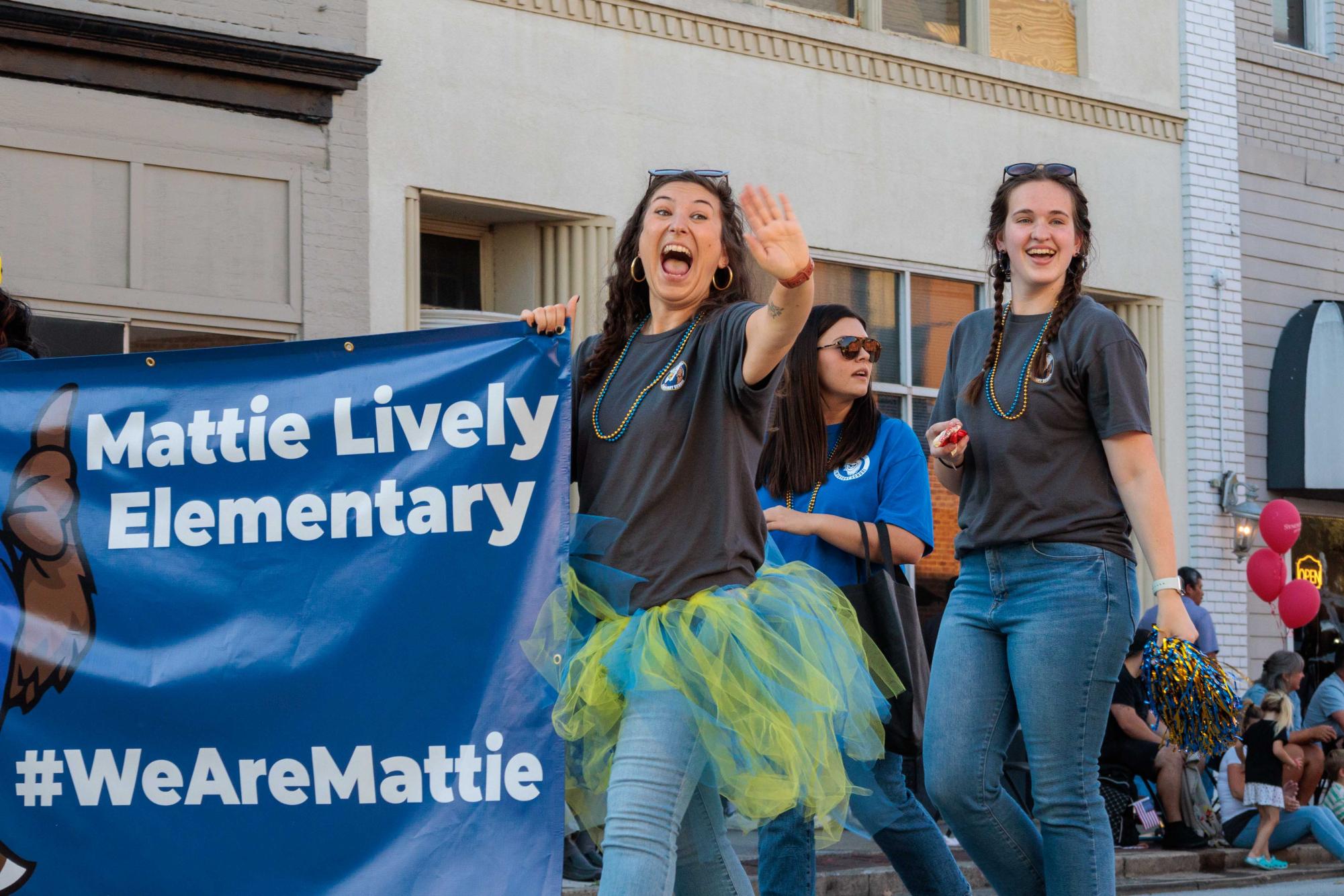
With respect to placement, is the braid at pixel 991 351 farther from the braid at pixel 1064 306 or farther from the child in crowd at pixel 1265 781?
the child in crowd at pixel 1265 781

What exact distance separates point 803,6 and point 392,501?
10.5m

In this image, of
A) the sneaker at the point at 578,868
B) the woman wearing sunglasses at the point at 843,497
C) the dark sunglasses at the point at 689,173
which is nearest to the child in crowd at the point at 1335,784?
the sneaker at the point at 578,868

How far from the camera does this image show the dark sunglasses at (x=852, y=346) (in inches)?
237

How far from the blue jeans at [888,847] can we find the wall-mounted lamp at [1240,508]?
11.7m

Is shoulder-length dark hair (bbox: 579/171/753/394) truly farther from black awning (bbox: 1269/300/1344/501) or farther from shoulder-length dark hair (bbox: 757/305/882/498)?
black awning (bbox: 1269/300/1344/501)

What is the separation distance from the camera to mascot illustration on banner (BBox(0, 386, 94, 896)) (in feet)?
17.2

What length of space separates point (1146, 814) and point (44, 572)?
9204 mm

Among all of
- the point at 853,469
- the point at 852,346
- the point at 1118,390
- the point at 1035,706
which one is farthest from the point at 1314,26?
the point at 1035,706

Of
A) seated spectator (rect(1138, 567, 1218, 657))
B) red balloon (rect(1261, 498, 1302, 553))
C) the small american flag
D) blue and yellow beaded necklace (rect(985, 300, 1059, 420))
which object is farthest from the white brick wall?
blue and yellow beaded necklace (rect(985, 300, 1059, 420))

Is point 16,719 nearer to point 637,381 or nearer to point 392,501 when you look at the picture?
point 392,501

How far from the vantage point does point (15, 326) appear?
19.4 feet

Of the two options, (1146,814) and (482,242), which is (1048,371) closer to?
(1146,814)

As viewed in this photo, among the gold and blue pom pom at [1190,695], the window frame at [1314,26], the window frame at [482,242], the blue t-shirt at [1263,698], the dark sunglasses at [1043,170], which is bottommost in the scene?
the blue t-shirt at [1263,698]

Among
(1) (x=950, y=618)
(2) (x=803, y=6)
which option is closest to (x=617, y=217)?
(2) (x=803, y=6)
